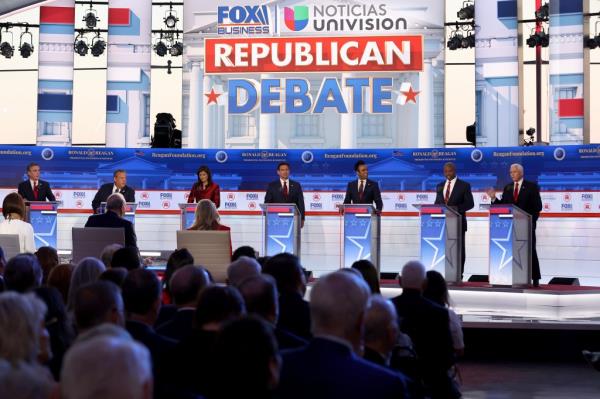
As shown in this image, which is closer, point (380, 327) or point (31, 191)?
point (380, 327)

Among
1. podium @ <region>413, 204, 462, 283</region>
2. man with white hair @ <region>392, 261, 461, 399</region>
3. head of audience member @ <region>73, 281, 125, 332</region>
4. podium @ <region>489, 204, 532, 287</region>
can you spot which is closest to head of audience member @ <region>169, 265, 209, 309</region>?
head of audience member @ <region>73, 281, 125, 332</region>

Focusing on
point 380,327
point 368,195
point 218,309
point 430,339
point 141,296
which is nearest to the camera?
point 218,309

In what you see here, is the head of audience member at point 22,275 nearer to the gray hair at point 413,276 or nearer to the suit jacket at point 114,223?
the gray hair at point 413,276

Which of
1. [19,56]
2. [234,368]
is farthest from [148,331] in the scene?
[19,56]

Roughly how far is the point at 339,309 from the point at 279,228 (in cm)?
900

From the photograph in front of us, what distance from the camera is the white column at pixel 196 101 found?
53.6 feet

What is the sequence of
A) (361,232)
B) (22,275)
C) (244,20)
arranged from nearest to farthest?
(22,275) → (361,232) → (244,20)

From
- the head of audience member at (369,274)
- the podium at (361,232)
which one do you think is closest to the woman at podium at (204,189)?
the podium at (361,232)

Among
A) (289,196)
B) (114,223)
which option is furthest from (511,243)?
(114,223)

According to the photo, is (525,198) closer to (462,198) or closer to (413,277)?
(462,198)

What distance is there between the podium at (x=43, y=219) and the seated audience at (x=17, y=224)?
3.70 meters

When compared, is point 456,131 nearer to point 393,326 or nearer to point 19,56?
point 19,56

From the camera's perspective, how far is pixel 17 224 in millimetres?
8289

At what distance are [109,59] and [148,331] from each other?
520 inches
